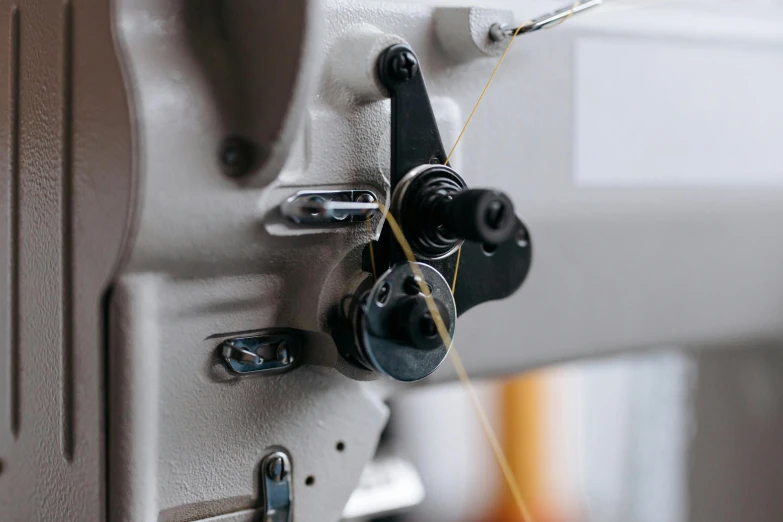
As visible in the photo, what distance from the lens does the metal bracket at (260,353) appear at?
697 millimetres

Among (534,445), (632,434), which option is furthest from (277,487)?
(632,434)

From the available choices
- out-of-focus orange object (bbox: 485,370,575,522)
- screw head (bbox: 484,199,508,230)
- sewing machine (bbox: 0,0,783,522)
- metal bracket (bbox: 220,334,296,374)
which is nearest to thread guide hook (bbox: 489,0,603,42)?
sewing machine (bbox: 0,0,783,522)

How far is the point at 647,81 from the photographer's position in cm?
106

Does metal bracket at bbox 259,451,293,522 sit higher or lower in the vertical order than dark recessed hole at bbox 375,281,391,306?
lower

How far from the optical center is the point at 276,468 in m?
0.75

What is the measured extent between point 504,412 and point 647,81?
965mm

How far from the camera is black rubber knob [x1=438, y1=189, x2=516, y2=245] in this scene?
640mm

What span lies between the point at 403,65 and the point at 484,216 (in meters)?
0.16

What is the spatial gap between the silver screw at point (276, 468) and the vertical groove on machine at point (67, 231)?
0.17m

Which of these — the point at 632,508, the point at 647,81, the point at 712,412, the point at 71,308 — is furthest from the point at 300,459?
the point at 632,508

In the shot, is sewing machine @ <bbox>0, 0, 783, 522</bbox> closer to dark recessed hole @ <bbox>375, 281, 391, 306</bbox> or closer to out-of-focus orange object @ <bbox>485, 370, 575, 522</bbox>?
dark recessed hole @ <bbox>375, 281, 391, 306</bbox>

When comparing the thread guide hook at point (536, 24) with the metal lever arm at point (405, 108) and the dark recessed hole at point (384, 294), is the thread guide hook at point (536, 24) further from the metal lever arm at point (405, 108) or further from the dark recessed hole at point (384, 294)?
the dark recessed hole at point (384, 294)

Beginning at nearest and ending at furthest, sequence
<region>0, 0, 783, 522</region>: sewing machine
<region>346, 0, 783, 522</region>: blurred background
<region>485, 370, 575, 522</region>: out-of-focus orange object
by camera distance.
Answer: <region>0, 0, 783, 522</region>: sewing machine → <region>346, 0, 783, 522</region>: blurred background → <region>485, 370, 575, 522</region>: out-of-focus orange object

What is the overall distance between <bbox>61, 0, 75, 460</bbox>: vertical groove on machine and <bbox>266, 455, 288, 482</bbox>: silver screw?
0.17m
